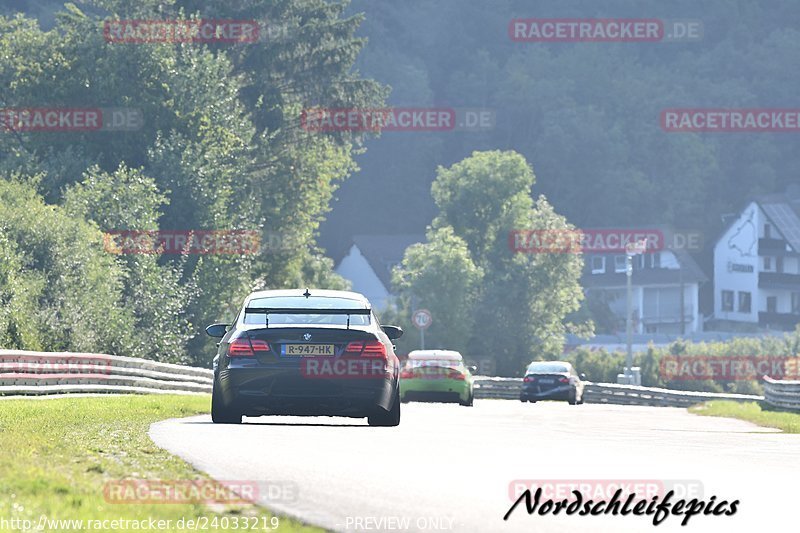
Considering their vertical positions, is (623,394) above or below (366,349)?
below

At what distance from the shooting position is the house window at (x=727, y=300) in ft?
427

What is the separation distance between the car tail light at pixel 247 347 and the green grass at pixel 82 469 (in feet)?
4.19

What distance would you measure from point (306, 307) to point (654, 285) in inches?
4402

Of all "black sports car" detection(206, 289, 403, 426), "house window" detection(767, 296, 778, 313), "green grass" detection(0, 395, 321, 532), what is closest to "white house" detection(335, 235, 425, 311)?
"house window" detection(767, 296, 778, 313)

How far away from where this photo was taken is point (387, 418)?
1858cm

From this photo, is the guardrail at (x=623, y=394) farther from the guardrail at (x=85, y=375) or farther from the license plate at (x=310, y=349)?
the license plate at (x=310, y=349)

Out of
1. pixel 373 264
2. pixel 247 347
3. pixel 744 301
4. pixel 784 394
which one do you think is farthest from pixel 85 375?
pixel 744 301

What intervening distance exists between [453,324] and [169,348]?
37915mm

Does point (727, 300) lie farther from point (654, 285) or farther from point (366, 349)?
point (366, 349)

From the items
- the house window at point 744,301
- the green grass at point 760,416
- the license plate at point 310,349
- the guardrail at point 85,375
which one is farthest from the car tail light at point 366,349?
the house window at point 744,301

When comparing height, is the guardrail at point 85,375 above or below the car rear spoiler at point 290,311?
below

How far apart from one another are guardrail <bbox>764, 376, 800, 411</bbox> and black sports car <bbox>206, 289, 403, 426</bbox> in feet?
69.0

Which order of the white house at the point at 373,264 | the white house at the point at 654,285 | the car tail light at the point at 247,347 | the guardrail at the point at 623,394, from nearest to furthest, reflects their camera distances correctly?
the car tail light at the point at 247,347 → the guardrail at the point at 623,394 → the white house at the point at 373,264 → the white house at the point at 654,285

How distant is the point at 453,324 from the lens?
85.4 meters
